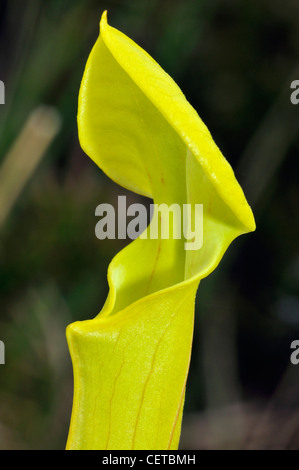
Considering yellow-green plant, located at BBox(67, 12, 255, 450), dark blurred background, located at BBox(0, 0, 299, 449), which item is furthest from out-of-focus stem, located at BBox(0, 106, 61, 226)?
yellow-green plant, located at BBox(67, 12, 255, 450)

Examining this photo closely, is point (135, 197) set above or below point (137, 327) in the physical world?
below

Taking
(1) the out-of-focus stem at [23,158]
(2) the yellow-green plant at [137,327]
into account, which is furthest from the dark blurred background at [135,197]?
(2) the yellow-green plant at [137,327]

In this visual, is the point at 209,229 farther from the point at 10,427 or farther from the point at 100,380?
the point at 10,427

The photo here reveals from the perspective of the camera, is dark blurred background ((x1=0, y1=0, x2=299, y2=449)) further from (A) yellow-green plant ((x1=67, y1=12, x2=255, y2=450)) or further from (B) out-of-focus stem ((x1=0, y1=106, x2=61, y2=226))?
(A) yellow-green plant ((x1=67, y1=12, x2=255, y2=450))

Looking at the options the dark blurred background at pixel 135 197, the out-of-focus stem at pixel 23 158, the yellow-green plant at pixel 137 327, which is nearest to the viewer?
the yellow-green plant at pixel 137 327

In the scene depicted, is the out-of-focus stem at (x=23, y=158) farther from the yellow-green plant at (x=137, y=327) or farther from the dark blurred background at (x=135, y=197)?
the yellow-green plant at (x=137, y=327)

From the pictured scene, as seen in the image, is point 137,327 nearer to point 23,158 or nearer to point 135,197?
point 23,158

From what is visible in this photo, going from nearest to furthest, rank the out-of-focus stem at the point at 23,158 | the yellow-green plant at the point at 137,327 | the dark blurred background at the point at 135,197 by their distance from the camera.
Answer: the yellow-green plant at the point at 137,327 < the out-of-focus stem at the point at 23,158 < the dark blurred background at the point at 135,197

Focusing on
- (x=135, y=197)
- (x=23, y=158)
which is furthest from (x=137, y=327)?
(x=135, y=197)
